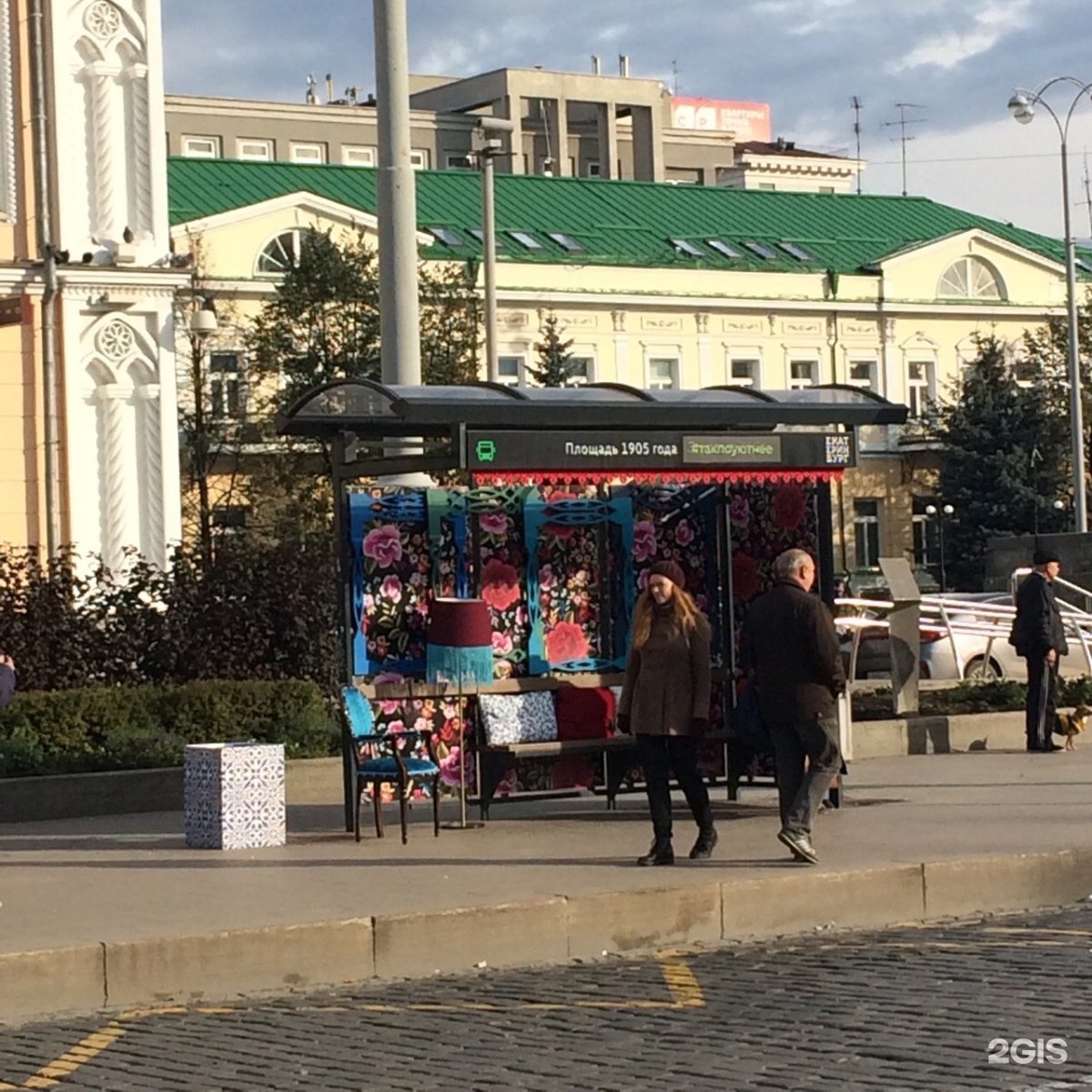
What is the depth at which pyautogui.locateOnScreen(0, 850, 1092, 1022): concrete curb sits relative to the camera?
11141mm

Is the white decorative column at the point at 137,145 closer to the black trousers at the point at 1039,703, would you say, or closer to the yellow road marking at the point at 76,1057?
the black trousers at the point at 1039,703

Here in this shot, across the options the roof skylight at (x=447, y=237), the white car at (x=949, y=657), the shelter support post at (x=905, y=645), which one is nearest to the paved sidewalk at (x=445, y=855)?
the shelter support post at (x=905, y=645)

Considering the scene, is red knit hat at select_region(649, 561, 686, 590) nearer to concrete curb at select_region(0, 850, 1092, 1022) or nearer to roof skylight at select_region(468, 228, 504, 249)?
concrete curb at select_region(0, 850, 1092, 1022)

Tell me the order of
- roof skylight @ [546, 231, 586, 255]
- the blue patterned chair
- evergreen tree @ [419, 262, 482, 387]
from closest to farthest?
the blue patterned chair
evergreen tree @ [419, 262, 482, 387]
roof skylight @ [546, 231, 586, 255]

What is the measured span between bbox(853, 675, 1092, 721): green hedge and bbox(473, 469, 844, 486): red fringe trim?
707cm

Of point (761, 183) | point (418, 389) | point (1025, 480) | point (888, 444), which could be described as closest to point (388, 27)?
point (418, 389)

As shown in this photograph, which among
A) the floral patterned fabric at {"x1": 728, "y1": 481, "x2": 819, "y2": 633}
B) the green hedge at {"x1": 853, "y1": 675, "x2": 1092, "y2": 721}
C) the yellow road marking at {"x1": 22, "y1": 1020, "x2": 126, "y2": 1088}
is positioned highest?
the floral patterned fabric at {"x1": 728, "y1": 481, "x2": 819, "y2": 633}

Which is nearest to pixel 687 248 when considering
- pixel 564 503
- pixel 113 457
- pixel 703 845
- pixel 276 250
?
pixel 276 250

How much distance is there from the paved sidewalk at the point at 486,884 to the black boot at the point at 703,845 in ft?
0.55

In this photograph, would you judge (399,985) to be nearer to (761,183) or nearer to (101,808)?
(101,808)

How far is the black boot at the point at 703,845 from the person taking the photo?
14.4m

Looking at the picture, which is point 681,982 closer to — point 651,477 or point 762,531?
point 651,477

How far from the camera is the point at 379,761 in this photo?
51.2ft

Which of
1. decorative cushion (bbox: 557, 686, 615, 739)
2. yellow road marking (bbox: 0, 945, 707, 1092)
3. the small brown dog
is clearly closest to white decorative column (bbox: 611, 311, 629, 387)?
the small brown dog
